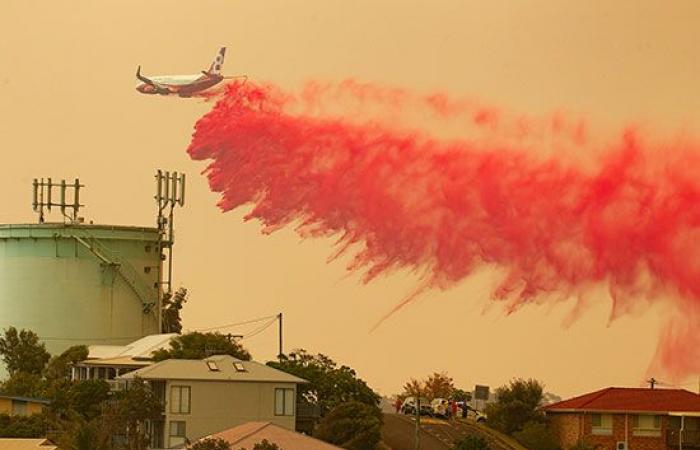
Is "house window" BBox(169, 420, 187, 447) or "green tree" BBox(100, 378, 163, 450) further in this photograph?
"house window" BBox(169, 420, 187, 447)

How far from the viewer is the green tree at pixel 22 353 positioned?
14762 cm

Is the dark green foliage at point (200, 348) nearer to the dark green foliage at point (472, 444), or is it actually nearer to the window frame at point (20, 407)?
the window frame at point (20, 407)

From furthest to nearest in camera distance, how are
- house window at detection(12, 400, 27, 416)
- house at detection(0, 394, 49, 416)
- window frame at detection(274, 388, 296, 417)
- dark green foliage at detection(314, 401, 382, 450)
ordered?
house window at detection(12, 400, 27, 416), house at detection(0, 394, 49, 416), window frame at detection(274, 388, 296, 417), dark green foliage at detection(314, 401, 382, 450)

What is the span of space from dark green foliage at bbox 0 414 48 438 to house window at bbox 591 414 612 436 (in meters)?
30.5

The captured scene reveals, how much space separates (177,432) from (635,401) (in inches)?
1027

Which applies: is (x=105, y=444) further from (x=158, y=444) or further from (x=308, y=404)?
(x=308, y=404)

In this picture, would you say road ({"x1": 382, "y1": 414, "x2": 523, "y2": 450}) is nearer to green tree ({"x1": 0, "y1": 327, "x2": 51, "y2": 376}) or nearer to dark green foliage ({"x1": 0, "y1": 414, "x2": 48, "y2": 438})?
dark green foliage ({"x1": 0, "y1": 414, "x2": 48, "y2": 438})

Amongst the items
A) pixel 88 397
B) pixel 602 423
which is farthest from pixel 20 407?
pixel 602 423

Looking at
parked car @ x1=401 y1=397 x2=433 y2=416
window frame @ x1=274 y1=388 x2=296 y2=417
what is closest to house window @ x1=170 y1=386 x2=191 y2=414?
window frame @ x1=274 y1=388 x2=296 y2=417

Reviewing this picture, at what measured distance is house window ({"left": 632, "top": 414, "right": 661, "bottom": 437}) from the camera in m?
115

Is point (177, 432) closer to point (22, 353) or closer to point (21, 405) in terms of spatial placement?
point (21, 405)

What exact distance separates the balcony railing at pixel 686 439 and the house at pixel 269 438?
26081 mm

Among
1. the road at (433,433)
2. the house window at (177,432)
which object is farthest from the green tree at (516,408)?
the house window at (177,432)

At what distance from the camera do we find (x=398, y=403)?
142 m
